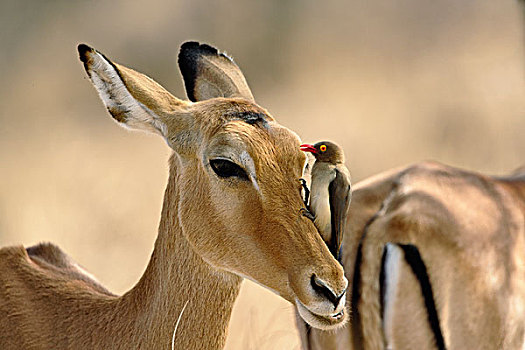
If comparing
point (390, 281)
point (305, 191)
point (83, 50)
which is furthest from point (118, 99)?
point (390, 281)

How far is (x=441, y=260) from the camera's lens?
150 inches

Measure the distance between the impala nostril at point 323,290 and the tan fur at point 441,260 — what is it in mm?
1323

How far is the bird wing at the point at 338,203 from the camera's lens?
275cm

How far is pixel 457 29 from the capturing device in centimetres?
1453

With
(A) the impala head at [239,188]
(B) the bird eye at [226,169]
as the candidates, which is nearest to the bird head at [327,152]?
(A) the impala head at [239,188]

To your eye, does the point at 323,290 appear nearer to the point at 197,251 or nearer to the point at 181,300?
the point at 197,251

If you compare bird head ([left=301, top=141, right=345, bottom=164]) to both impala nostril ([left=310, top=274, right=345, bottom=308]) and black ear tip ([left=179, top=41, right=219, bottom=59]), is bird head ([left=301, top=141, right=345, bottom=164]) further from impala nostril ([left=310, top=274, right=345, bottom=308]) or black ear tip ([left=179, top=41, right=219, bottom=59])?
black ear tip ([left=179, top=41, right=219, bottom=59])

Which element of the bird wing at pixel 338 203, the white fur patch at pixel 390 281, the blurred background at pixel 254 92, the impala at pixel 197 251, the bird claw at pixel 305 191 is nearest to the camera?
the impala at pixel 197 251

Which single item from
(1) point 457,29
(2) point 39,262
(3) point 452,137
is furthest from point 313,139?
(2) point 39,262

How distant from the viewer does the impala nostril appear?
2.41 metres

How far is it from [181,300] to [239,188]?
46cm

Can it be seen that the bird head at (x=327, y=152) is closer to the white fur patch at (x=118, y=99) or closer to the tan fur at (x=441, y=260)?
the white fur patch at (x=118, y=99)

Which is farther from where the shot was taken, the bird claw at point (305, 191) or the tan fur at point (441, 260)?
the tan fur at point (441, 260)

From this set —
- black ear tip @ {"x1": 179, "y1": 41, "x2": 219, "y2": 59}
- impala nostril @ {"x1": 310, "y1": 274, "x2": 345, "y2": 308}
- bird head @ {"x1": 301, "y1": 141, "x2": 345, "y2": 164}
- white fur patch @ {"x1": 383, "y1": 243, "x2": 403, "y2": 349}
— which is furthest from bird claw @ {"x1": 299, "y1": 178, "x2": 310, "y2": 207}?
white fur patch @ {"x1": 383, "y1": 243, "x2": 403, "y2": 349}
